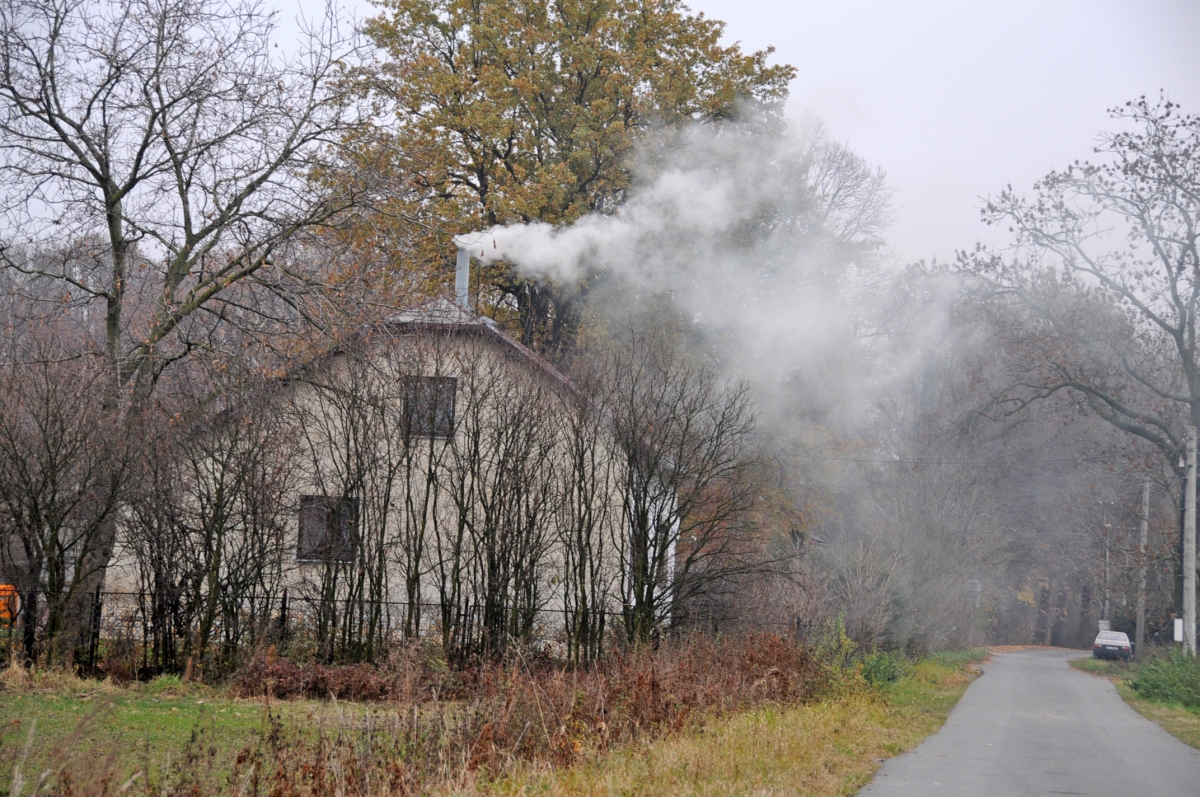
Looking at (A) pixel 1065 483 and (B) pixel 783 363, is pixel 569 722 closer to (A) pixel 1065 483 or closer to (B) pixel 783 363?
(B) pixel 783 363

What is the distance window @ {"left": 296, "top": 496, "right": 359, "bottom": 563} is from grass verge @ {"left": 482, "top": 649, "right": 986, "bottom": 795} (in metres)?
8.20

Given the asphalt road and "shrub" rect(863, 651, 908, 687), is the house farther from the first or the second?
the asphalt road

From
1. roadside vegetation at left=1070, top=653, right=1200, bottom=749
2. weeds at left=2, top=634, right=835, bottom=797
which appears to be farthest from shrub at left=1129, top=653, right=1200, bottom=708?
weeds at left=2, top=634, right=835, bottom=797

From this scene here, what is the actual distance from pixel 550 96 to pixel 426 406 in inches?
506

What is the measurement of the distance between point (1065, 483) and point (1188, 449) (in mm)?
26948

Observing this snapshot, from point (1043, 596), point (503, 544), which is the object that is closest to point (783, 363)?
point (503, 544)

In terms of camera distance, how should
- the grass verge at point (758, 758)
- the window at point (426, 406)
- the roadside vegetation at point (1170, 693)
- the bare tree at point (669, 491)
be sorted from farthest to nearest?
the window at point (426, 406) → the roadside vegetation at point (1170, 693) → the bare tree at point (669, 491) → the grass verge at point (758, 758)

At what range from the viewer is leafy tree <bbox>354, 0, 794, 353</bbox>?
26469 millimetres

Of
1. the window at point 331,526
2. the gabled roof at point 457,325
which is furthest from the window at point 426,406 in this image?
the window at point 331,526

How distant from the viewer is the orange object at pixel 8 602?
48.1 ft

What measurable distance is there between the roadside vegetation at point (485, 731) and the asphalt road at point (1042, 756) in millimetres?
506

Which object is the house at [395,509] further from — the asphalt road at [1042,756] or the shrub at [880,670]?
the asphalt road at [1042,756]

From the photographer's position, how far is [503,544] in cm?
1816

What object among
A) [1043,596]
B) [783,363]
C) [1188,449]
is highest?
[783,363]
